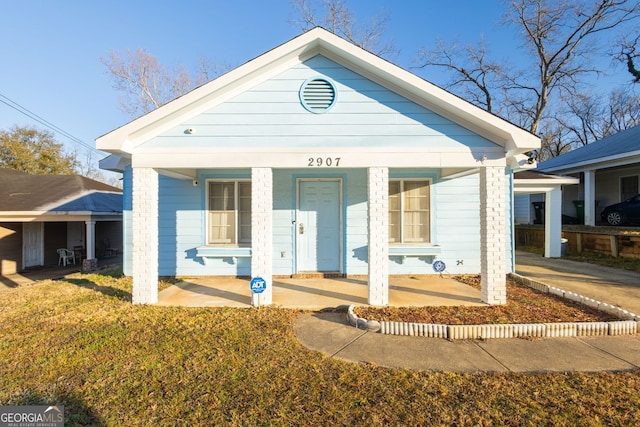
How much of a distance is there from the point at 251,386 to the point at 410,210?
5.67 metres

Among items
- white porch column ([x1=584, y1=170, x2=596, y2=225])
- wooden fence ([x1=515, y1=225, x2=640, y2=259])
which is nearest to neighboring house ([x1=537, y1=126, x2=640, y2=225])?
white porch column ([x1=584, y1=170, x2=596, y2=225])

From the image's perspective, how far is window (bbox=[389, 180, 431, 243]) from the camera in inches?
289

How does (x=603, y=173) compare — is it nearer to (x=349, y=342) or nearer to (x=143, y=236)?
(x=349, y=342)

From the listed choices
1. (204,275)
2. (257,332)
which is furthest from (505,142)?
(204,275)

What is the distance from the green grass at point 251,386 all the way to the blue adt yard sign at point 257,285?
2.84ft

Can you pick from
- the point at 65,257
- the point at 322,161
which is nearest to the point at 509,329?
the point at 322,161

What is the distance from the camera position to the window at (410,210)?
735 cm

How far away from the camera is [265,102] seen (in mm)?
5270

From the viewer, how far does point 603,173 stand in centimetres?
1537

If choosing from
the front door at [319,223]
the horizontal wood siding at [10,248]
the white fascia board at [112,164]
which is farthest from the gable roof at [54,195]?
the front door at [319,223]

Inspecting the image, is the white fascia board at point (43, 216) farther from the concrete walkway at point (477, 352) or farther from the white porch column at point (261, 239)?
the concrete walkway at point (477, 352)

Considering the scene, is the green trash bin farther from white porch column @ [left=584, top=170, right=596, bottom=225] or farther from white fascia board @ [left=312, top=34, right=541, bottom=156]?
white fascia board @ [left=312, top=34, right=541, bottom=156]

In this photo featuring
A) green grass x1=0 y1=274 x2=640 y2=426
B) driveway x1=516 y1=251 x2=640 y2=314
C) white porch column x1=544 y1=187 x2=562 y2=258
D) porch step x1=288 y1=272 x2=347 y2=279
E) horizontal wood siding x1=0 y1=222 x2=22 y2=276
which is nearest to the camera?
green grass x1=0 y1=274 x2=640 y2=426

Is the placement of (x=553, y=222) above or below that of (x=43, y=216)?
below
